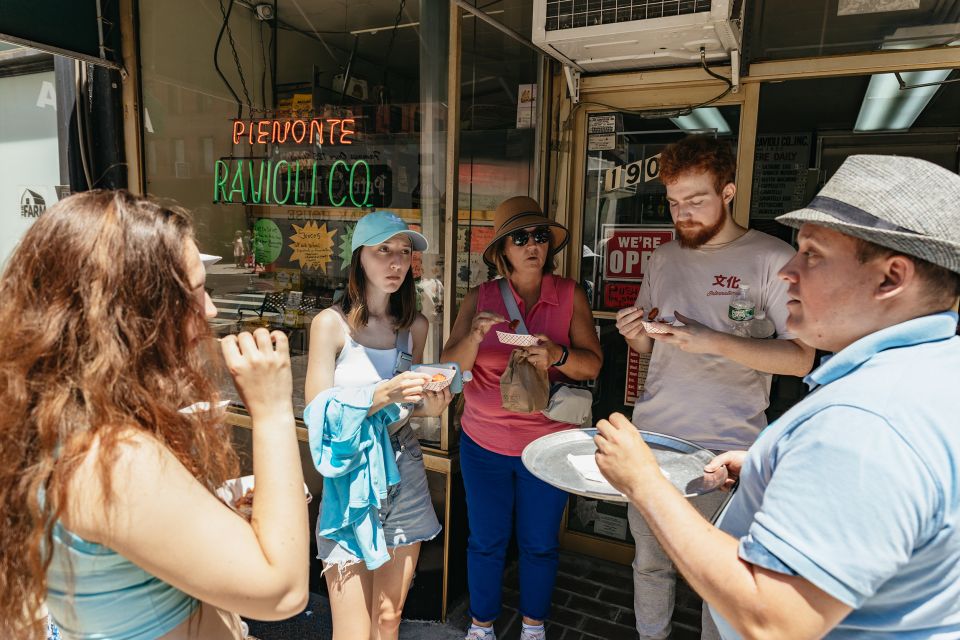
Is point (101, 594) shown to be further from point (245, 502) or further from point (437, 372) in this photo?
point (437, 372)

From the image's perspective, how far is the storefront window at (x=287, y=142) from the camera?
341cm

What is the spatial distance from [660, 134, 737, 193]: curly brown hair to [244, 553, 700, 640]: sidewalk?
2.27 metres

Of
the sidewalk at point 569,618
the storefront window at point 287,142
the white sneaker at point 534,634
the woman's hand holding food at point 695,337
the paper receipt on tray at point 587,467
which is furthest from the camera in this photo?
the storefront window at point 287,142

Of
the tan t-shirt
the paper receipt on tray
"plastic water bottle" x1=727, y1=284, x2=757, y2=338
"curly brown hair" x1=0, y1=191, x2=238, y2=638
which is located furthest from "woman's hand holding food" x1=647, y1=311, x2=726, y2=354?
"curly brown hair" x1=0, y1=191, x2=238, y2=638

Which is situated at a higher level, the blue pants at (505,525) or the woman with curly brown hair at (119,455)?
the woman with curly brown hair at (119,455)

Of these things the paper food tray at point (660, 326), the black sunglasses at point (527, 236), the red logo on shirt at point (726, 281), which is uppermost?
the black sunglasses at point (527, 236)

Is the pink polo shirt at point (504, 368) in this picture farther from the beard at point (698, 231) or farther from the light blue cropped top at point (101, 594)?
the light blue cropped top at point (101, 594)

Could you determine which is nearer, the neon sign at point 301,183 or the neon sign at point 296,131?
the neon sign at point 301,183

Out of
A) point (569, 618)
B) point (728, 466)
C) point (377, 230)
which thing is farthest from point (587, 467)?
point (569, 618)

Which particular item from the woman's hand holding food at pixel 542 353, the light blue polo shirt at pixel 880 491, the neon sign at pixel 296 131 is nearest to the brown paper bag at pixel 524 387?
the woman's hand holding food at pixel 542 353

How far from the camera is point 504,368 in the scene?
275 cm

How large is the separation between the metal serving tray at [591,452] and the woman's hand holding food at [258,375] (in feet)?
2.97

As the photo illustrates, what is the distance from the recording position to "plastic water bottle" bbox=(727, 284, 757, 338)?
2.25 m

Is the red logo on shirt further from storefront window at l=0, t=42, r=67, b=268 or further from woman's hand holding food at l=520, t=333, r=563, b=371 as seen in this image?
storefront window at l=0, t=42, r=67, b=268
